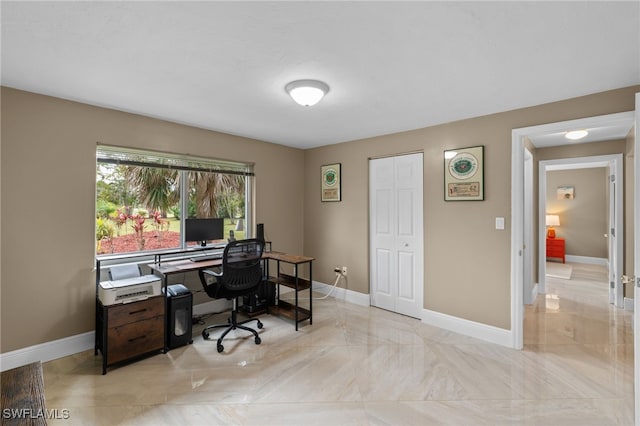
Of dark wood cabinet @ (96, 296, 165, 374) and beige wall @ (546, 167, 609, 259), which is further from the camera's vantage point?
beige wall @ (546, 167, 609, 259)

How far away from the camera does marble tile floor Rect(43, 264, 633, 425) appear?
1.95m

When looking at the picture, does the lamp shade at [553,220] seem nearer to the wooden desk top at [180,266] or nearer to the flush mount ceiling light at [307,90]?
the wooden desk top at [180,266]

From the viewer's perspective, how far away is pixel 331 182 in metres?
4.55

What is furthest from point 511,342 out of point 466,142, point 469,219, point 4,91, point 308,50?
point 4,91

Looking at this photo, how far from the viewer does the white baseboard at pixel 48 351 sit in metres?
2.39

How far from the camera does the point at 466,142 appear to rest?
3.23m

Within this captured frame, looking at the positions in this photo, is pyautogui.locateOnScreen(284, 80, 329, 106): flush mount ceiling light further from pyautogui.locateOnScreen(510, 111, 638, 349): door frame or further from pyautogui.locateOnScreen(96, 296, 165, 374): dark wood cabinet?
pyautogui.locateOnScreen(96, 296, 165, 374): dark wood cabinet

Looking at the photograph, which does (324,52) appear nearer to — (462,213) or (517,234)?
(462,213)

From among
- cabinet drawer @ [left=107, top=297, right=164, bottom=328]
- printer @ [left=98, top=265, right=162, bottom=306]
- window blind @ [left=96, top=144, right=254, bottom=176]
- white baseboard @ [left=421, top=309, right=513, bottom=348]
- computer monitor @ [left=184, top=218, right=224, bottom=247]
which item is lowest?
white baseboard @ [left=421, top=309, right=513, bottom=348]

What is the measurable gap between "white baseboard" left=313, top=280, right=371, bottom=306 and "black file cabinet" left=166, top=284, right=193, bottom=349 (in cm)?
217

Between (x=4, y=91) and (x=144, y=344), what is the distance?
94.6 inches

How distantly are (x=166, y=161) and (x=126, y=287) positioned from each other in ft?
5.10

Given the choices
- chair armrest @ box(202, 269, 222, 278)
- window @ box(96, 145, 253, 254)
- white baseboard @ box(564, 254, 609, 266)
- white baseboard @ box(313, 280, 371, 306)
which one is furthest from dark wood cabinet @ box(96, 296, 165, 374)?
white baseboard @ box(564, 254, 609, 266)

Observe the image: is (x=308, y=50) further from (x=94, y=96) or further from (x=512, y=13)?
(x=94, y=96)
